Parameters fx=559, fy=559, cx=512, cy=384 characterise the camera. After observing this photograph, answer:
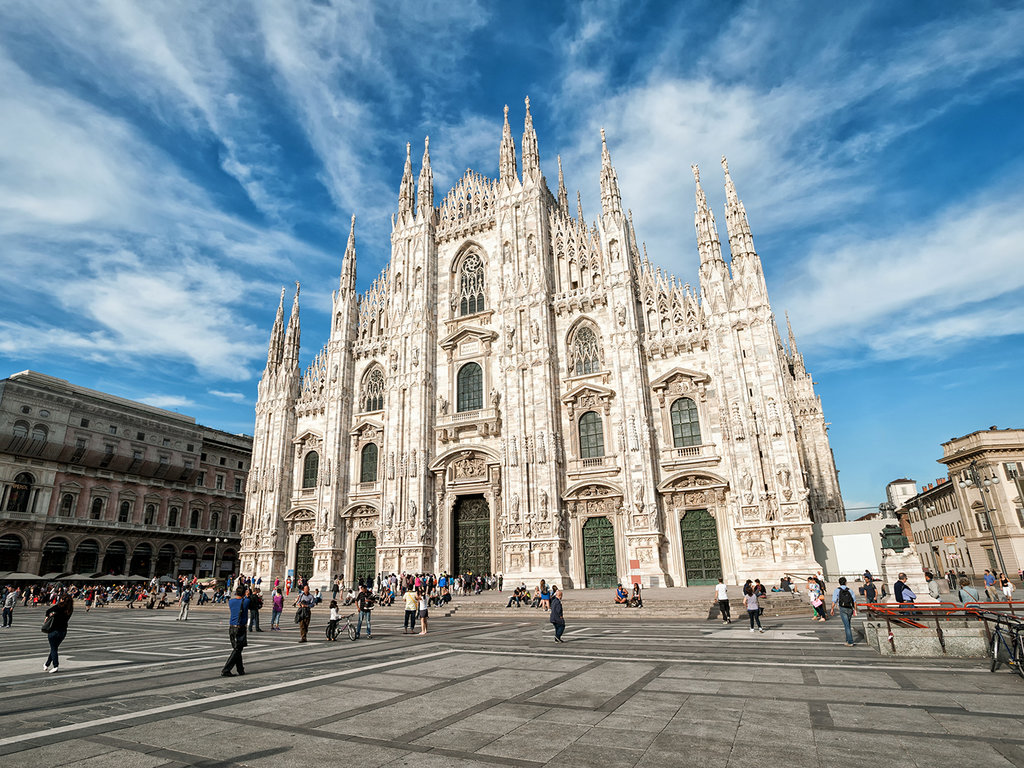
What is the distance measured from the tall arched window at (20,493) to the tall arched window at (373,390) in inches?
1079

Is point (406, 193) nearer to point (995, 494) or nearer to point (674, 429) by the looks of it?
point (674, 429)

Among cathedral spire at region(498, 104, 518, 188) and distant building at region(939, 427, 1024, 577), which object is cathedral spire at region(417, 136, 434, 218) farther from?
distant building at region(939, 427, 1024, 577)

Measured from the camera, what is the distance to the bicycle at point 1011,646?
7.97m

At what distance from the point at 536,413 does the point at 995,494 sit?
34.5 m

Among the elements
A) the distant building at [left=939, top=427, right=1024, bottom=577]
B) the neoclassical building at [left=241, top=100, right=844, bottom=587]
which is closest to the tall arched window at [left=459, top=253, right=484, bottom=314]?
the neoclassical building at [left=241, top=100, right=844, bottom=587]

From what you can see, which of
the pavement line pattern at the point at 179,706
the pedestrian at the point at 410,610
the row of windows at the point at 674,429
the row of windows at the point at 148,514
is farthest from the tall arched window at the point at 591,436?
the row of windows at the point at 148,514

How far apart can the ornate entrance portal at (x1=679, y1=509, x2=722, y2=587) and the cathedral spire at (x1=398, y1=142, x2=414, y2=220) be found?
27589 mm

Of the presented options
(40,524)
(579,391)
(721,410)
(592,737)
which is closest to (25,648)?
(592,737)

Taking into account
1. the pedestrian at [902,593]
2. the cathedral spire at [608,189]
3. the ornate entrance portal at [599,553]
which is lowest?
the pedestrian at [902,593]

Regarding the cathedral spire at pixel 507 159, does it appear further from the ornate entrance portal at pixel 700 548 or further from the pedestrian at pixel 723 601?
the pedestrian at pixel 723 601

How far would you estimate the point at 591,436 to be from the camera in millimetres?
29969

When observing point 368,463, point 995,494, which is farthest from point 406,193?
point 995,494

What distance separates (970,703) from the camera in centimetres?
668

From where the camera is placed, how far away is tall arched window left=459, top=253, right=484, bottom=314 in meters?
35.9
